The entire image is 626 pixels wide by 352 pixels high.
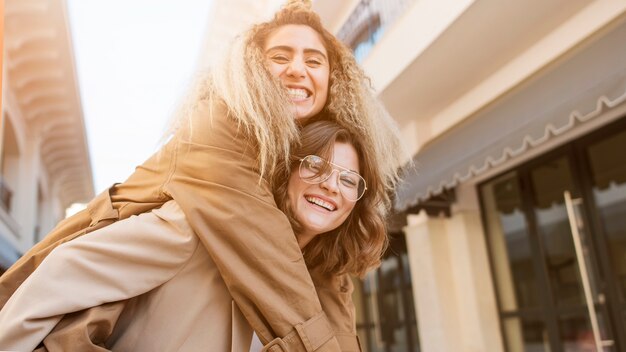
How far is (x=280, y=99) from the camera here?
1.36m

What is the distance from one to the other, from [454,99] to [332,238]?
4.41 meters

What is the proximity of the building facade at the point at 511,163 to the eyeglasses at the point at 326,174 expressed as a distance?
207 centimetres

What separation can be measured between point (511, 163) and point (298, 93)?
14.7ft

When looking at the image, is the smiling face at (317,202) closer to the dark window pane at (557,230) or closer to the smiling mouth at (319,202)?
the smiling mouth at (319,202)

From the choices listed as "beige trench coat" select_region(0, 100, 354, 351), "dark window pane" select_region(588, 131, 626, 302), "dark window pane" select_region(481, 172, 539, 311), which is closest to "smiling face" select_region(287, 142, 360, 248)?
"beige trench coat" select_region(0, 100, 354, 351)

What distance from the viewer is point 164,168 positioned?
132 centimetres

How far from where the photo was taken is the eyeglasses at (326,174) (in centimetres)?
141

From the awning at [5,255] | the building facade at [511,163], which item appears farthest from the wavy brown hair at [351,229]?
the awning at [5,255]

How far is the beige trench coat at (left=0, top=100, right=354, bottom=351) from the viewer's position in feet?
3.80

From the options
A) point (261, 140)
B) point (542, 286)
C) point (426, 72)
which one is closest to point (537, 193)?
point (542, 286)

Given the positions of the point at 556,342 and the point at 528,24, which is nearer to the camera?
the point at 528,24

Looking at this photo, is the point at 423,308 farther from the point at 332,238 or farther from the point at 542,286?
the point at 332,238

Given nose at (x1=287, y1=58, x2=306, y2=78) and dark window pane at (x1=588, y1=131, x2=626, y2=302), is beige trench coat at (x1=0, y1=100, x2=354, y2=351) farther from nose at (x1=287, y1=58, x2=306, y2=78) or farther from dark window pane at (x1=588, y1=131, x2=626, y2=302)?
dark window pane at (x1=588, y1=131, x2=626, y2=302)

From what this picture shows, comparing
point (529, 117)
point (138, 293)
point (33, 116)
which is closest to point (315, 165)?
point (138, 293)
